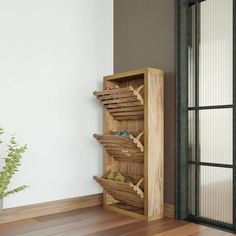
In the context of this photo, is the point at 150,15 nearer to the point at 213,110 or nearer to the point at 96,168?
the point at 213,110

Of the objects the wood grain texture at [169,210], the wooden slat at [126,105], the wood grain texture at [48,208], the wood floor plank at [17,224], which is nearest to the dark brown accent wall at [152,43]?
the wood grain texture at [169,210]

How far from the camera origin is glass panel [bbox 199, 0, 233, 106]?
2287 millimetres

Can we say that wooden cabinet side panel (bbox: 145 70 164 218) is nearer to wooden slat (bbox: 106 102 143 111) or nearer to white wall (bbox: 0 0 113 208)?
wooden slat (bbox: 106 102 143 111)

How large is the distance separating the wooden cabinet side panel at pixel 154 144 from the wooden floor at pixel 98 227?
0.48 feet

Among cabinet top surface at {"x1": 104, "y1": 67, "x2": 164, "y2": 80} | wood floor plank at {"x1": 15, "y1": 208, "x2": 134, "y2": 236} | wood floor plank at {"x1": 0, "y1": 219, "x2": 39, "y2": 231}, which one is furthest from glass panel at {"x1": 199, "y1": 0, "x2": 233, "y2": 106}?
wood floor plank at {"x1": 0, "y1": 219, "x2": 39, "y2": 231}

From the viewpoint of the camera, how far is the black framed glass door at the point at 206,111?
228cm

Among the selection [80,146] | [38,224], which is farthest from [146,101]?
[38,224]

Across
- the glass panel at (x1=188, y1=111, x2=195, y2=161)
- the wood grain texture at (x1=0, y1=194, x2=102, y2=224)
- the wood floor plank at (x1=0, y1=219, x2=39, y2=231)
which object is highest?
the glass panel at (x1=188, y1=111, x2=195, y2=161)

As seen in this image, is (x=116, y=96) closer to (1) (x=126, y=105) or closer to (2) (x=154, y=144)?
(1) (x=126, y=105)

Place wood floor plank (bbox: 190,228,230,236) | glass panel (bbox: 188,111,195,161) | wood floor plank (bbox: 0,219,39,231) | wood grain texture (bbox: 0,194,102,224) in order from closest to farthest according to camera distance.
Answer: wood floor plank (bbox: 190,228,230,236) → wood floor plank (bbox: 0,219,39,231) → wood grain texture (bbox: 0,194,102,224) → glass panel (bbox: 188,111,195,161)

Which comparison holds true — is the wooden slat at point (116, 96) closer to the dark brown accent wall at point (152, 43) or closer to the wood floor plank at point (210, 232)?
the dark brown accent wall at point (152, 43)

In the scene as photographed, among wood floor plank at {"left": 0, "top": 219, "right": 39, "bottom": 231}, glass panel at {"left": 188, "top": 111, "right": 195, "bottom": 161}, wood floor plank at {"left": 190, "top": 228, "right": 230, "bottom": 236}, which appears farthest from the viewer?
glass panel at {"left": 188, "top": 111, "right": 195, "bottom": 161}

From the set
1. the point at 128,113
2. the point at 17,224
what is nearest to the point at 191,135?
the point at 128,113

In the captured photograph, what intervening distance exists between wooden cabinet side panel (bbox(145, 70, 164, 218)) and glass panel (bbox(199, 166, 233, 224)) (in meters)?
0.32
